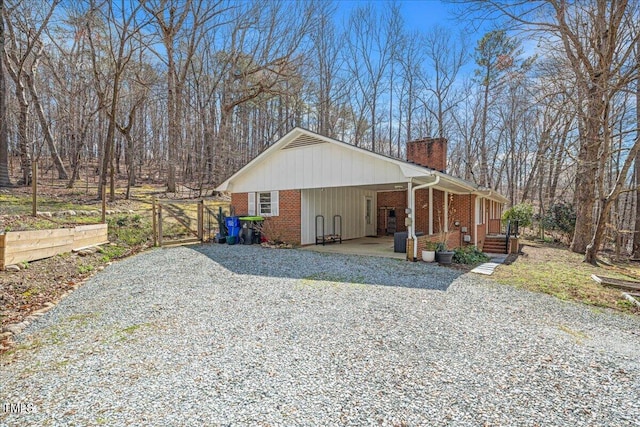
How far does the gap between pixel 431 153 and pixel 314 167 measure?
471 centimetres

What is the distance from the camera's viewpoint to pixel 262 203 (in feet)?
42.6

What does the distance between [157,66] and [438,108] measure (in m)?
20.7

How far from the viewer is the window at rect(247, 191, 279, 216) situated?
496 inches

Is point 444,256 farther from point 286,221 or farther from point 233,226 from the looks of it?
point 233,226

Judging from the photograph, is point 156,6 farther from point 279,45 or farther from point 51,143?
point 51,143

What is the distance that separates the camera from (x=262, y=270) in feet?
24.7

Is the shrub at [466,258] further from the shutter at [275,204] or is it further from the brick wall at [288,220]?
the shutter at [275,204]

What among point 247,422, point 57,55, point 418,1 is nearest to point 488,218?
point 418,1

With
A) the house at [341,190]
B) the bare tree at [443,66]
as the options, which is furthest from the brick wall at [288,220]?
the bare tree at [443,66]

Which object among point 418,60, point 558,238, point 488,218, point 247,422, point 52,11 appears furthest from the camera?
point 418,60

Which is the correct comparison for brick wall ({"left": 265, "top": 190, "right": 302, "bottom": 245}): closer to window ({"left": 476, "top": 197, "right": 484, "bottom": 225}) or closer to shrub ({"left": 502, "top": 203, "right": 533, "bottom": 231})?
window ({"left": 476, "top": 197, "right": 484, "bottom": 225})

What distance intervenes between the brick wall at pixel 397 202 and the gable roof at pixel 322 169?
2.75 meters

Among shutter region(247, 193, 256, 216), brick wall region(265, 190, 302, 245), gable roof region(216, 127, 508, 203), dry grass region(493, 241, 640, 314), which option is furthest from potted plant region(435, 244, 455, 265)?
shutter region(247, 193, 256, 216)

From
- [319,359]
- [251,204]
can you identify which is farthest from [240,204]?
[319,359]
